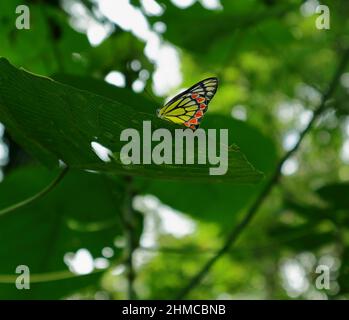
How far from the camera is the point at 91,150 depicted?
71cm

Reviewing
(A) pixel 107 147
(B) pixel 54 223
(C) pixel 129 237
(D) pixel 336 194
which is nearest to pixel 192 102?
(A) pixel 107 147

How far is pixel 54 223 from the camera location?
142 centimetres

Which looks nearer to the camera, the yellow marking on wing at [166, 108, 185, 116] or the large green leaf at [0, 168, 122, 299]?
the yellow marking on wing at [166, 108, 185, 116]

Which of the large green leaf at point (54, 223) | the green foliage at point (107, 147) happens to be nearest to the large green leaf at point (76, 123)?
the green foliage at point (107, 147)

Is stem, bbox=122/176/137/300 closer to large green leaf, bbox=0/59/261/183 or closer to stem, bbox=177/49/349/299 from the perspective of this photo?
stem, bbox=177/49/349/299

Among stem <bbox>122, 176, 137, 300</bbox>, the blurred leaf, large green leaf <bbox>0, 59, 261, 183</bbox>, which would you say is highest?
the blurred leaf

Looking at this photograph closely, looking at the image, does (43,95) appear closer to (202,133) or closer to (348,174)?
(202,133)

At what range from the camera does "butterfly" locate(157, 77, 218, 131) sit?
885 mm

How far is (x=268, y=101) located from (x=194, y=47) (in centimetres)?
220

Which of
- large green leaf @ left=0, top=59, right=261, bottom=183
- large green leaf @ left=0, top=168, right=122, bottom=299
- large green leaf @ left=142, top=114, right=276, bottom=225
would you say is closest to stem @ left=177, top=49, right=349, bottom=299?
large green leaf @ left=142, top=114, right=276, bottom=225

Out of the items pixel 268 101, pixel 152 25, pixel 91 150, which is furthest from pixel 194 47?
pixel 268 101

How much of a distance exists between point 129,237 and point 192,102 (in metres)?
0.40

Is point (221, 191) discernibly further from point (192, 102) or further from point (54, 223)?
point (192, 102)

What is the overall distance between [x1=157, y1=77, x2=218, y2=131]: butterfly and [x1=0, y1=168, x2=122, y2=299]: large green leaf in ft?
1.37
